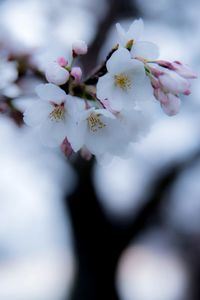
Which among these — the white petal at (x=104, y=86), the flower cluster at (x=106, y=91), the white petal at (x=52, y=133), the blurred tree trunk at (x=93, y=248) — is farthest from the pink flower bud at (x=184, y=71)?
the blurred tree trunk at (x=93, y=248)

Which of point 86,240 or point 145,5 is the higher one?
point 145,5

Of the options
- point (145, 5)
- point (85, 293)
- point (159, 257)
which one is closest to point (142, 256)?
point (159, 257)

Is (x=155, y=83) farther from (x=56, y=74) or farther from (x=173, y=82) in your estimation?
(x=56, y=74)

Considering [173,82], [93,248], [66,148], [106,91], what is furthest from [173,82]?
[93,248]

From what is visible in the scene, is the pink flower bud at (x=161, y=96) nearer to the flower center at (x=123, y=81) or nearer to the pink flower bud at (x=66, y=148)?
the flower center at (x=123, y=81)

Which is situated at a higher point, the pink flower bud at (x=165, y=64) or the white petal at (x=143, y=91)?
the pink flower bud at (x=165, y=64)

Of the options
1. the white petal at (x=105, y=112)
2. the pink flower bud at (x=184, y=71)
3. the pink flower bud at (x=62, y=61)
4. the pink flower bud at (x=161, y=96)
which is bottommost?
the white petal at (x=105, y=112)

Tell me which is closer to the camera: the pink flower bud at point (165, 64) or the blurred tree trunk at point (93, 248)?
the pink flower bud at point (165, 64)

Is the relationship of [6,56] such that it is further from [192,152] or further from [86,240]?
[86,240]
